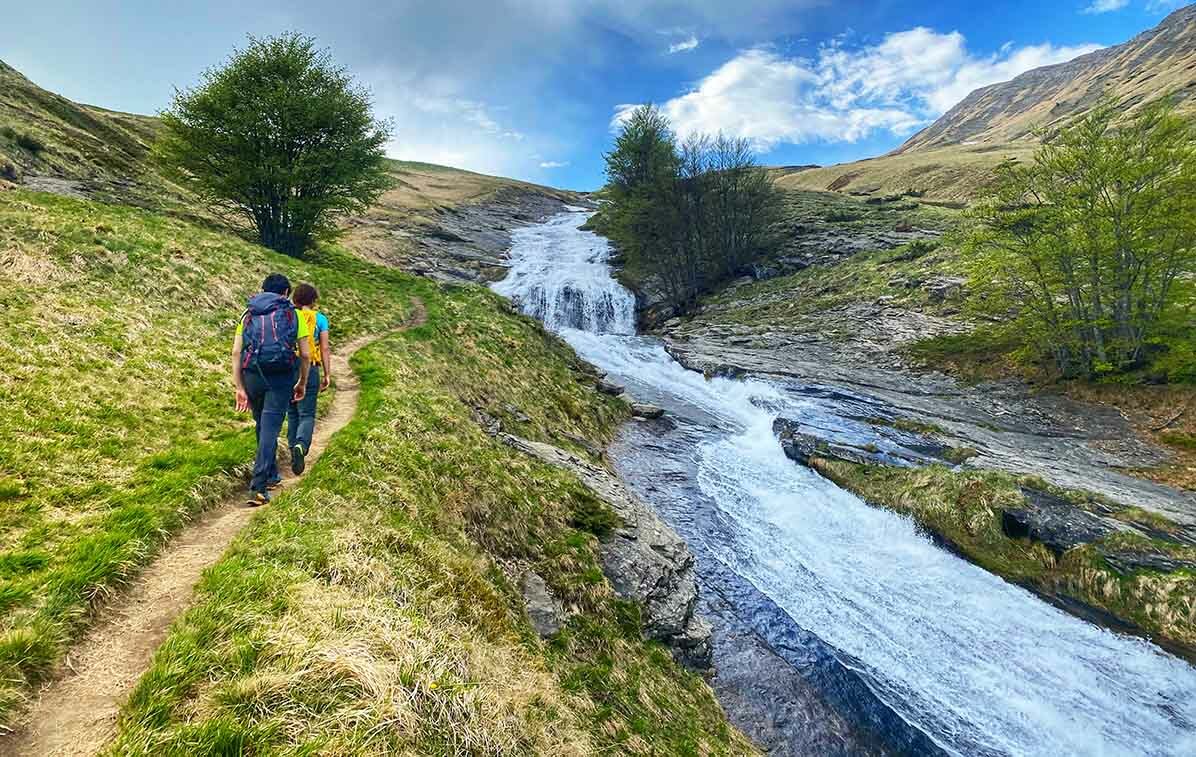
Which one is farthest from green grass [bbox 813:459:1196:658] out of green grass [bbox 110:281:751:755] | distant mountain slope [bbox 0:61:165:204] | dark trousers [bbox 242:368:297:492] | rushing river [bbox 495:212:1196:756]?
distant mountain slope [bbox 0:61:165:204]

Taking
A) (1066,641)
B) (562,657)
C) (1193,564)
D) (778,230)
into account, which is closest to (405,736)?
(562,657)

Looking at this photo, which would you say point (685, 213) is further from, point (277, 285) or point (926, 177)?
point (926, 177)

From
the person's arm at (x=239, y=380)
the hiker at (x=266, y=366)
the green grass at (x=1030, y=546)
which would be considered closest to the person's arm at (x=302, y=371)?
the hiker at (x=266, y=366)

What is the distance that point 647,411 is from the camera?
1011 inches

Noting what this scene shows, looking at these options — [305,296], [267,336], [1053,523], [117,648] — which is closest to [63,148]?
[305,296]

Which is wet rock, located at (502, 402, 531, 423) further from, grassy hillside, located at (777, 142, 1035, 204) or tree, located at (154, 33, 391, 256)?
grassy hillside, located at (777, 142, 1035, 204)

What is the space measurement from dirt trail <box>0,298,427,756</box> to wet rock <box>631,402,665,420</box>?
64.6 ft

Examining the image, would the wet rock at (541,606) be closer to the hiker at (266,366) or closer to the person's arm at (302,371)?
the hiker at (266,366)

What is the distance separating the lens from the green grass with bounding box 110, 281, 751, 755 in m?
3.72

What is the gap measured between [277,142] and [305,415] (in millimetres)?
25229

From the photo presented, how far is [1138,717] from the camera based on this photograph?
33.0 ft

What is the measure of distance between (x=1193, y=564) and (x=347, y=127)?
3854 cm

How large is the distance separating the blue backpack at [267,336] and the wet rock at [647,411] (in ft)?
64.0

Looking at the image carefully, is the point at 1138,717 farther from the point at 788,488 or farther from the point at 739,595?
the point at 788,488
